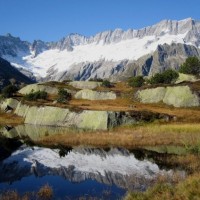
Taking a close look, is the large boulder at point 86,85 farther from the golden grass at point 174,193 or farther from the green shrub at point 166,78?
the golden grass at point 174,193

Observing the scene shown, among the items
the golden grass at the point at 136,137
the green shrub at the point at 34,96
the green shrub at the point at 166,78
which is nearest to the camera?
the golden grass at the point at 136,137

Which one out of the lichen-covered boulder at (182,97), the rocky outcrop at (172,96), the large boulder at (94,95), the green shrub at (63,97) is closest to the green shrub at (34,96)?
the green shrub at (63,97)

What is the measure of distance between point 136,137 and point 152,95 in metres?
52.1

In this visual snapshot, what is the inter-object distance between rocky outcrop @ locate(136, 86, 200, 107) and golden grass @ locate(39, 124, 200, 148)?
31.8m

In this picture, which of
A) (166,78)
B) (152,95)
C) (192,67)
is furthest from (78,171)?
(192,67)

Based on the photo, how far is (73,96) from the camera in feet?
490

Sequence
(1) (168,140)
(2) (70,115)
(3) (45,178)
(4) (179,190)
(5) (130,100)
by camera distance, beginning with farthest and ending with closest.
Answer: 1. (5) (130,100)
2. (2) (70,115)
3. (1) (168,140)
4. (3) (45,178)
5. (4) (179,190)

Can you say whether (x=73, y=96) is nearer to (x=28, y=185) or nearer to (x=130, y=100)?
(x=130, y=100)

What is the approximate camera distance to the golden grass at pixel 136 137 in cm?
6119

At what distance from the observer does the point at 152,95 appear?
380ft

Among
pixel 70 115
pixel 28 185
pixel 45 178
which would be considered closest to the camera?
pixel 28 185

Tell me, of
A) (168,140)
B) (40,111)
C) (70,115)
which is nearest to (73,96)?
(40,111)

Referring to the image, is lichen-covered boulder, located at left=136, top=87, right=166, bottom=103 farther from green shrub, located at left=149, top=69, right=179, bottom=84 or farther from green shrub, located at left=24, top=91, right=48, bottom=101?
green shrub, located at left=24, top=91, right=48, bottom=101

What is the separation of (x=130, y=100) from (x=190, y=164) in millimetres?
78375
